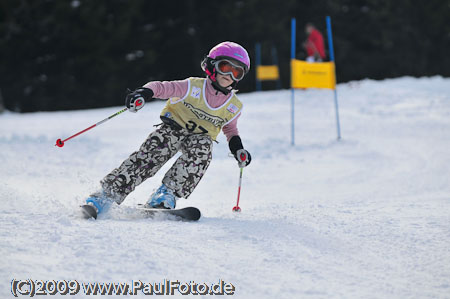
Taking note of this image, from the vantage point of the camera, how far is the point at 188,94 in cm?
382

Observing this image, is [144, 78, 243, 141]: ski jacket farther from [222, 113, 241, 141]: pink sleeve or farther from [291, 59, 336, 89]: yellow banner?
[291, 59, 336, 89]: yellow banner

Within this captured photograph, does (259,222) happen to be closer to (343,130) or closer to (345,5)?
(343,130)

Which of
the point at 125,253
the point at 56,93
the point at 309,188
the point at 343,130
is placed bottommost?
the point at 125,253

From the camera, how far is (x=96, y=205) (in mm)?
3273

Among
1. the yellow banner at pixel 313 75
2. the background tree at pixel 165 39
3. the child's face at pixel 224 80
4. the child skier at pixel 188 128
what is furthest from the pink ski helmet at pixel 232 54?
the background tree at pixel 165 39

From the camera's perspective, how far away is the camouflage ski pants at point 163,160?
3.56 m

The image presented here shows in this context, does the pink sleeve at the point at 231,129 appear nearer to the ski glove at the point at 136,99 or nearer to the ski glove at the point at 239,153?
the ski glove at the point at 239,153

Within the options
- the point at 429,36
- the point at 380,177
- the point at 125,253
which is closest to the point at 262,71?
the point at 380,177

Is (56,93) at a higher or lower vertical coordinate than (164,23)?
lower

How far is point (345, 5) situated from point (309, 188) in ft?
73.2

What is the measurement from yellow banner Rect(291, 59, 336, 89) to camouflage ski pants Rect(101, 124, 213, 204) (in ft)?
16.0

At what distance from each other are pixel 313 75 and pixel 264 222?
5.46 metres

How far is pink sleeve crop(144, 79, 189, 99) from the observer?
12.2ft

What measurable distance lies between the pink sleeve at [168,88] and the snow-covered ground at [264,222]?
2.80ft
